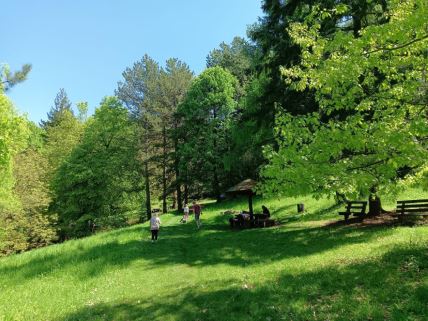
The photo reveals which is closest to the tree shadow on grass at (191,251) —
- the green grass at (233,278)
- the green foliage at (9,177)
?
the green grass at (233,278)

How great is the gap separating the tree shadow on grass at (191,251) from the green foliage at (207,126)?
820 inches

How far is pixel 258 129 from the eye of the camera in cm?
2408

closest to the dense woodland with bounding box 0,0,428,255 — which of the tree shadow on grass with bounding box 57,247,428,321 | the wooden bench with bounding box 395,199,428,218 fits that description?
the tree shadow on grass with bounding box 57,247,428,321

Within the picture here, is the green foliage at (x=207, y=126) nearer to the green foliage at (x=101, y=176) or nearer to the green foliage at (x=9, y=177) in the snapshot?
the green foliage at (x=101, y=176)

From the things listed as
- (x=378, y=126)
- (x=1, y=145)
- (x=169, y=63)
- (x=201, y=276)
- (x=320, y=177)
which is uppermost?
(x=169, y=63)

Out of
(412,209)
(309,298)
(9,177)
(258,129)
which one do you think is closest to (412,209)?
(412,209)

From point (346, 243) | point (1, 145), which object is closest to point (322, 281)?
point (346, 243)

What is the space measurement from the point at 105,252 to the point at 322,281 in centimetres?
1106

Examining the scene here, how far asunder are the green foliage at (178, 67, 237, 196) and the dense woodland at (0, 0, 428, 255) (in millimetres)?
152

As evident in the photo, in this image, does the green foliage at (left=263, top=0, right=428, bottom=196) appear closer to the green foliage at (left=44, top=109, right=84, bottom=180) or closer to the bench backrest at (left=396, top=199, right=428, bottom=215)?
the bench backrest at (left=396, top=199, right=428, bottom=215)

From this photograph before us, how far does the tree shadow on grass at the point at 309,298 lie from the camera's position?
785 centimetres

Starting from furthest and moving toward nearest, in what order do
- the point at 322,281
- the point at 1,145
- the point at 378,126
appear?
the point at 1,145 < the point at 322,281 < the point at 378,126

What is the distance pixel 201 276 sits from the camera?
13484 mm

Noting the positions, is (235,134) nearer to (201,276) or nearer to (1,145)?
(1,145)
